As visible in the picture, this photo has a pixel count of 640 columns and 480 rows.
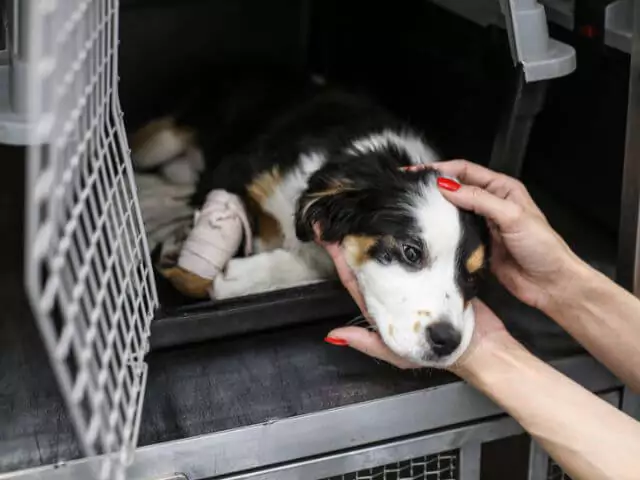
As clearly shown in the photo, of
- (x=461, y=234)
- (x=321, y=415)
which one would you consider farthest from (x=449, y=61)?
(x=321, y=415)

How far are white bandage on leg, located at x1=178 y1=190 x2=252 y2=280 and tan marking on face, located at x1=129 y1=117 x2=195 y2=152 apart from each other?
17.0 inches

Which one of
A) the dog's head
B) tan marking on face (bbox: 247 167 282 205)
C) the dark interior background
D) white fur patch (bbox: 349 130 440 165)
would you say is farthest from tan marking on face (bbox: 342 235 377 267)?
tan marking on face (bbox: 247 167 282 205)

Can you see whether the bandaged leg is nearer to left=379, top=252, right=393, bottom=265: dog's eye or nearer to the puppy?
the puppy

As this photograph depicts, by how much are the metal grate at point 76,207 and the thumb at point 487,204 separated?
43 centimetres

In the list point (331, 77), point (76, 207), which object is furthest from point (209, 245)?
point (331, 77)

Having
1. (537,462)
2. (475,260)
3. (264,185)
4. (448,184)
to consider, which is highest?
(448,184)

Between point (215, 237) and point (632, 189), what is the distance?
63 cm

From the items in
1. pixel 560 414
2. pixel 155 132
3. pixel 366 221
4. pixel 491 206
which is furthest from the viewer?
pixel 155 132

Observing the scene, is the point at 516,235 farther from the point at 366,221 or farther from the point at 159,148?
the point at 159,148

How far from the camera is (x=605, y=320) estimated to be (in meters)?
1.15

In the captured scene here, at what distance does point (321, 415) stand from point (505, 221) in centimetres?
36

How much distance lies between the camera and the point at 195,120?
6.07 ft

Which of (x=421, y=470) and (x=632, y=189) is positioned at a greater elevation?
(x=632, y=189)

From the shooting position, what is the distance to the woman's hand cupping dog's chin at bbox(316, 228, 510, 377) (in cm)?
108
